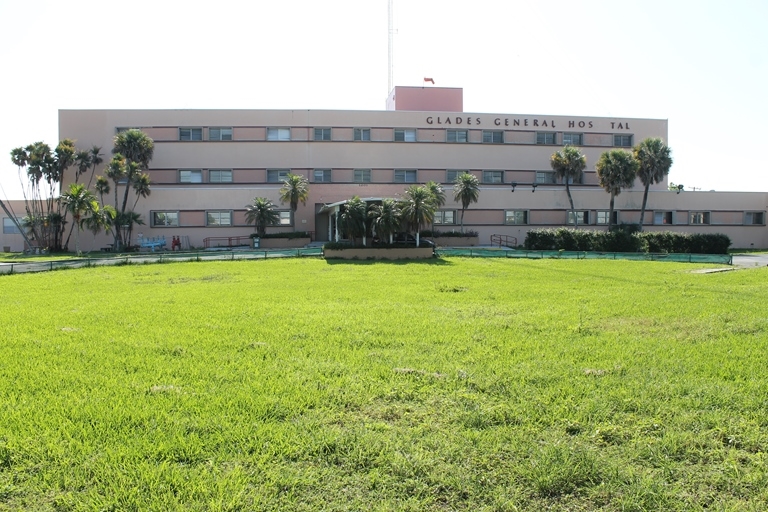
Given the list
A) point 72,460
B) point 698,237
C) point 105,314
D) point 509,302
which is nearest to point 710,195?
point 698,237

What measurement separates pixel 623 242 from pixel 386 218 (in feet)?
68.1

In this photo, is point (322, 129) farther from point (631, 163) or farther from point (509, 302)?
point (509, 302)

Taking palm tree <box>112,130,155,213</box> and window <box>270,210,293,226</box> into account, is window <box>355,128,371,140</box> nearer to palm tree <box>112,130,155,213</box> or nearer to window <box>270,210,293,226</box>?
window <box>270,210,293,226</box>

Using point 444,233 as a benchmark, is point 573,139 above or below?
above

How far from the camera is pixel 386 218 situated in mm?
31797

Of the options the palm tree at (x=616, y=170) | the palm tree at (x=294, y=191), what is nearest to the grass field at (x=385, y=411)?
the palm tree at (x=294, y=191)

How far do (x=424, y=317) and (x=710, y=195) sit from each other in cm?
5289

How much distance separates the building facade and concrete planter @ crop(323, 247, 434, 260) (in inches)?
766

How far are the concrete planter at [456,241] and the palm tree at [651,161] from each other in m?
16.7

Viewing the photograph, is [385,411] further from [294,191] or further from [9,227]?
[9,227]

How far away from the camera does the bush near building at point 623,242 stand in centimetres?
4144

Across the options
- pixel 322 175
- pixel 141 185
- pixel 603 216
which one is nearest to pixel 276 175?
pixel 322 175

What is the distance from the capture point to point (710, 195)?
5328cm

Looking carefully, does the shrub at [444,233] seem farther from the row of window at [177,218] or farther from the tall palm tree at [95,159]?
the tall palm tree at [95,159]
